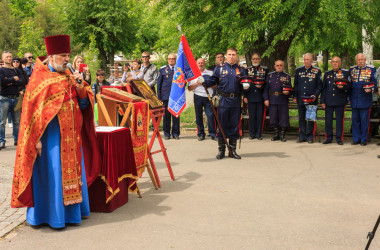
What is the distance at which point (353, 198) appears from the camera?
7.21 m

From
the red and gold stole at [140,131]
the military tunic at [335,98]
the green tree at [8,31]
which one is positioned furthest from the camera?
the green tree at [8,31]

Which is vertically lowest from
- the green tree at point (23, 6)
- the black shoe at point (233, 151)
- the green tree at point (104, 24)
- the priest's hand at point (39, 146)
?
the black shoe at point (233, 151)

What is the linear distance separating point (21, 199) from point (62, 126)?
930 mm

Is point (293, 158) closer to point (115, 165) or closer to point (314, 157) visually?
point (314, 157)

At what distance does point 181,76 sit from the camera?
917cm

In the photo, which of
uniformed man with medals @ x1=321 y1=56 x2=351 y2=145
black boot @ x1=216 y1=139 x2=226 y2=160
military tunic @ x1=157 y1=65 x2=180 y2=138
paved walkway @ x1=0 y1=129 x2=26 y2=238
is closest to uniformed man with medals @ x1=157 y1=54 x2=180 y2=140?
military tunic @ x1=157 y1=65 x2=180 y2=138

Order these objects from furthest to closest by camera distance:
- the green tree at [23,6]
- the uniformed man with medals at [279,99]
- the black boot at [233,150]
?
the green tree at [23,6] < the uniformed man with medals at [279,99] < the black boot at [233,150]

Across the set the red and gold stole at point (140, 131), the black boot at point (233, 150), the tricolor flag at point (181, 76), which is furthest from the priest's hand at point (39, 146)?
the black boot at point (233, 150)

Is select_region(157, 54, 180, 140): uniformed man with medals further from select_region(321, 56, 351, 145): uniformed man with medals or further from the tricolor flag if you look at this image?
the tricolor flag

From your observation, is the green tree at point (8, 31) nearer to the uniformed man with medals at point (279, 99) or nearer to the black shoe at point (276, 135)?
the uniformed man with medals at point (279, 99)

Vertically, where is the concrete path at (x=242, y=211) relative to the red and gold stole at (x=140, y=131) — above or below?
below

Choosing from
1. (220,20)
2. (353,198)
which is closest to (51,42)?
(353,198)

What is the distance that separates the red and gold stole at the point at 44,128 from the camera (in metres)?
5.79

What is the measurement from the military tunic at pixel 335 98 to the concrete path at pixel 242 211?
1918 mm
